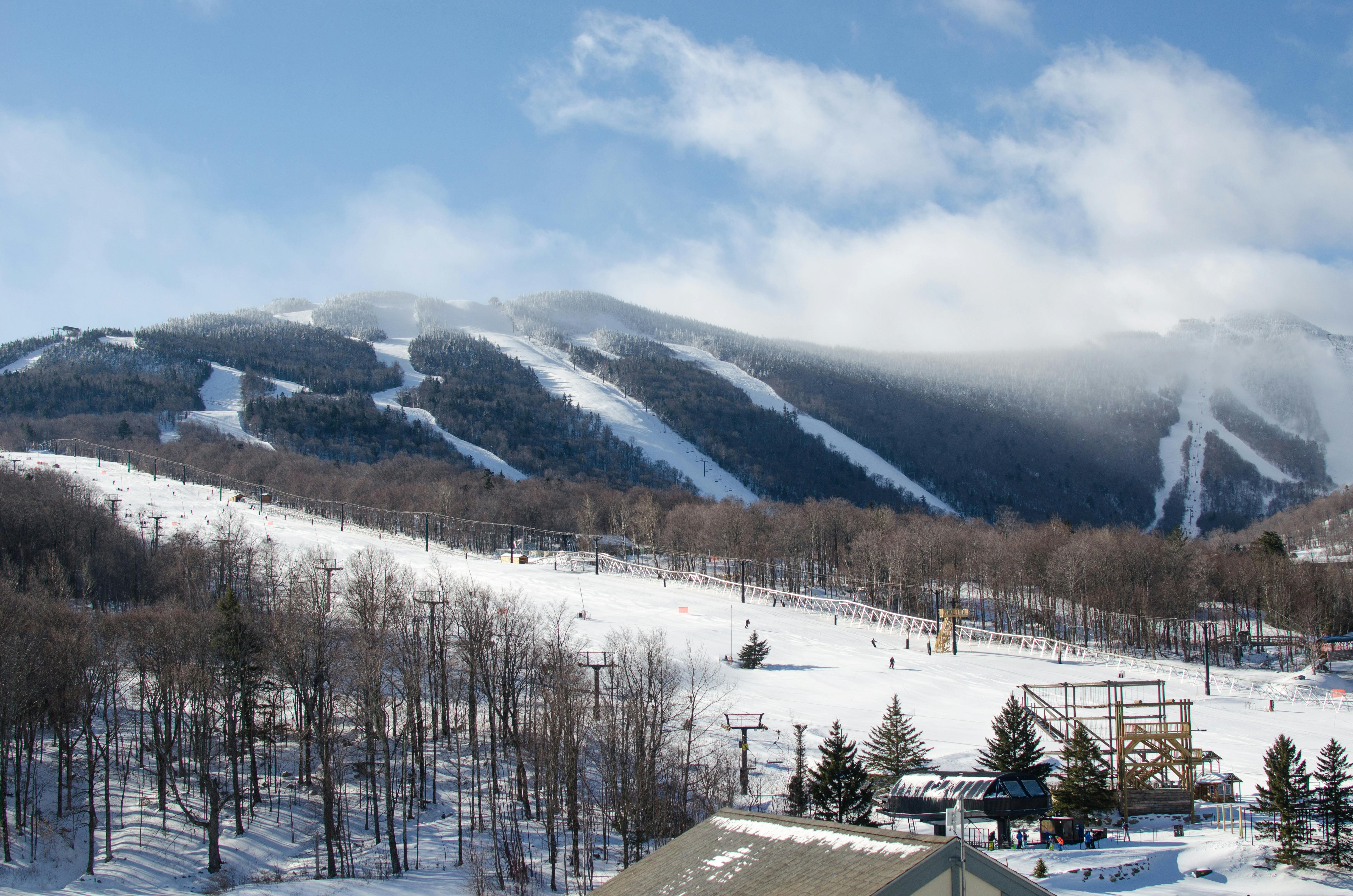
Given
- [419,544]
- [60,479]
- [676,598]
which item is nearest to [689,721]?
[676,598]

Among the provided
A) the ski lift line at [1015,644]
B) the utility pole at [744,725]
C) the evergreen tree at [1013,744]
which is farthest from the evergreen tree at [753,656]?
the evergreen tree at [1013,744]

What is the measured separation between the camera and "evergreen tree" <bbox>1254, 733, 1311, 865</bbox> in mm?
23672

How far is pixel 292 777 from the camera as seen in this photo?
155 ft

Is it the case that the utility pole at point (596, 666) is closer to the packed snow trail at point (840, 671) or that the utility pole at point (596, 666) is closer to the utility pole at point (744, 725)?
the utility pole at point (744, 725)

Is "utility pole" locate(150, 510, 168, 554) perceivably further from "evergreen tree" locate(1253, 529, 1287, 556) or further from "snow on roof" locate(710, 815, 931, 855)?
"evergreen tree" locate(1253, 529, 1287, 556)

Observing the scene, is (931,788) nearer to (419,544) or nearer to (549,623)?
A: (549,623)

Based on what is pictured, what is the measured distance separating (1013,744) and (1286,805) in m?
9.06

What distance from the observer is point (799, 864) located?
531 inches

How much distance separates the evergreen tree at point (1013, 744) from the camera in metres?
31.8

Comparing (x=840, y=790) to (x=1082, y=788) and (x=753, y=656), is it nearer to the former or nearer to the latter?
(x=1082, y=788)

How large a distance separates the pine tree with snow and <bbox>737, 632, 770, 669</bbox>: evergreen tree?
31.8 meters

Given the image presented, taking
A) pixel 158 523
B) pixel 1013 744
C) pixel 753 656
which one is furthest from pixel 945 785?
pixel 158 523

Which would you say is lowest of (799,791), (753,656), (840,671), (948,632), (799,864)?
(799,791)

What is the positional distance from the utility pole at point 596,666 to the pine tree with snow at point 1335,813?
26.2 metres
